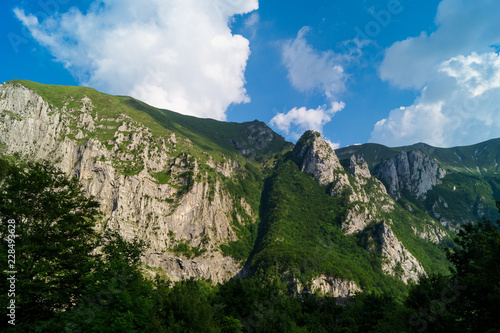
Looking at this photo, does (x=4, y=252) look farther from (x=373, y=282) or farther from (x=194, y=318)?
(x=373, y=282)

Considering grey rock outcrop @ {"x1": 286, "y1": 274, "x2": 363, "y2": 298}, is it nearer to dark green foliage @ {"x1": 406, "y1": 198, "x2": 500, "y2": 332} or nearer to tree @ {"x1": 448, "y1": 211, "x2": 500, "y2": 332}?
dark green foliage @ {"x1": 406, "y1": 198, "x2": 500, "y2": 332}

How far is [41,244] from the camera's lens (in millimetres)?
19578

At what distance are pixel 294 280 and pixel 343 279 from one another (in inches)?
1433

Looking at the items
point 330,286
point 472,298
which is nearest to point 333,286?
point 330,286

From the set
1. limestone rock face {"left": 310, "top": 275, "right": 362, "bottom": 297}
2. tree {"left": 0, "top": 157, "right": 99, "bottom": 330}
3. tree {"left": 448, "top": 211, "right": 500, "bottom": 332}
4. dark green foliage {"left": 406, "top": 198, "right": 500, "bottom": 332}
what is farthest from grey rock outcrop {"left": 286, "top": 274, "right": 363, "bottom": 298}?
tree {"left": 0, "top": 157, "right": 99, "bottom": 330}

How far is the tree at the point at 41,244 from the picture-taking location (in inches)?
683

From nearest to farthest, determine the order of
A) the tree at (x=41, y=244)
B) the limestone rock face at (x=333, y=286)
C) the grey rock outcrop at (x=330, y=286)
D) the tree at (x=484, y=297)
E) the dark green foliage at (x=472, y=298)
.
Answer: the tree at (x=484, y=297), the dark green foliage at (x=472, y=298), the tree at (x=41, y=244), the grey rock outcrop at (x=330, y=286), the limestone rock face at (x=333, y=286)

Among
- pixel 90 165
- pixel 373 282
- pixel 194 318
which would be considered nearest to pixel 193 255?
pixel 90 165

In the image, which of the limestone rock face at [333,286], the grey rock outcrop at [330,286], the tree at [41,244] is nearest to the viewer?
the tree at [41,244]

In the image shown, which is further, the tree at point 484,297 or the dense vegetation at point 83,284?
the dense vegetation at point 83,284

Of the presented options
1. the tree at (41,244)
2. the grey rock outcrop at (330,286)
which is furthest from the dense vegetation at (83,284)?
the grey rock outcrop at (330,286)

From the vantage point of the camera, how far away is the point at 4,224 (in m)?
18.4

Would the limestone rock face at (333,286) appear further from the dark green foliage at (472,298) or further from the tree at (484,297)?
the tree at (484,297)

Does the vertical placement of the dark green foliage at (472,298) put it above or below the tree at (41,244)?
below
